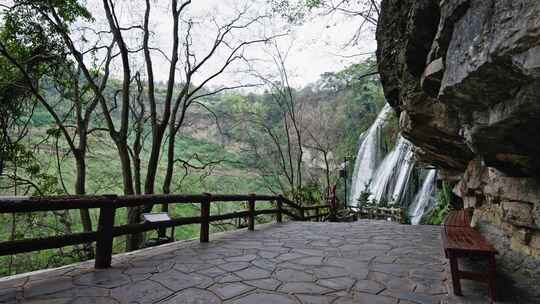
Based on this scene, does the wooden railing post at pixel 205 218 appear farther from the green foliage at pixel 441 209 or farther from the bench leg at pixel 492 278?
the green foliage at pixel 441 209

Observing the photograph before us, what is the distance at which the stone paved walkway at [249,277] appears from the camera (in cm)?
229

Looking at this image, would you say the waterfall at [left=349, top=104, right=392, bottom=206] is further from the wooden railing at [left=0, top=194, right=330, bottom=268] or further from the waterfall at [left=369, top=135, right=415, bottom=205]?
the wooden railing at [left=0, top=194, right=330, bottom=268]

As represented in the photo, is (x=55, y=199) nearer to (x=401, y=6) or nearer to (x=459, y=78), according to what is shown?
(x=459, y=78)

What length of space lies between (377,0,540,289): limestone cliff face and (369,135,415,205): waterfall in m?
7.76

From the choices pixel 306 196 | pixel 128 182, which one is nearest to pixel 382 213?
pixel 306 196

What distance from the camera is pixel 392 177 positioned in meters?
12.9

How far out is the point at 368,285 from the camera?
2.66 metres

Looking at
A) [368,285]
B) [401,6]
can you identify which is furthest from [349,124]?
[368,285]

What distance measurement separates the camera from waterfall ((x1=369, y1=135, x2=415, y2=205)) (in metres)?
12.0

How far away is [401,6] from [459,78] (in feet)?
9.82

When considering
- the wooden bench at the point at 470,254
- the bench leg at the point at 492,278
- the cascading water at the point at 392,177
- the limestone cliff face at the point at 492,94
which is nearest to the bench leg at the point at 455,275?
the wooden bench at the point at 470,254

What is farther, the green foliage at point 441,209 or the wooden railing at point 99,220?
the green foliage at point 441,209

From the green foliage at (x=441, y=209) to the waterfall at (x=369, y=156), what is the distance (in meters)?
4.98

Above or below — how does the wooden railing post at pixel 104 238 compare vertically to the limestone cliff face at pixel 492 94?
below
